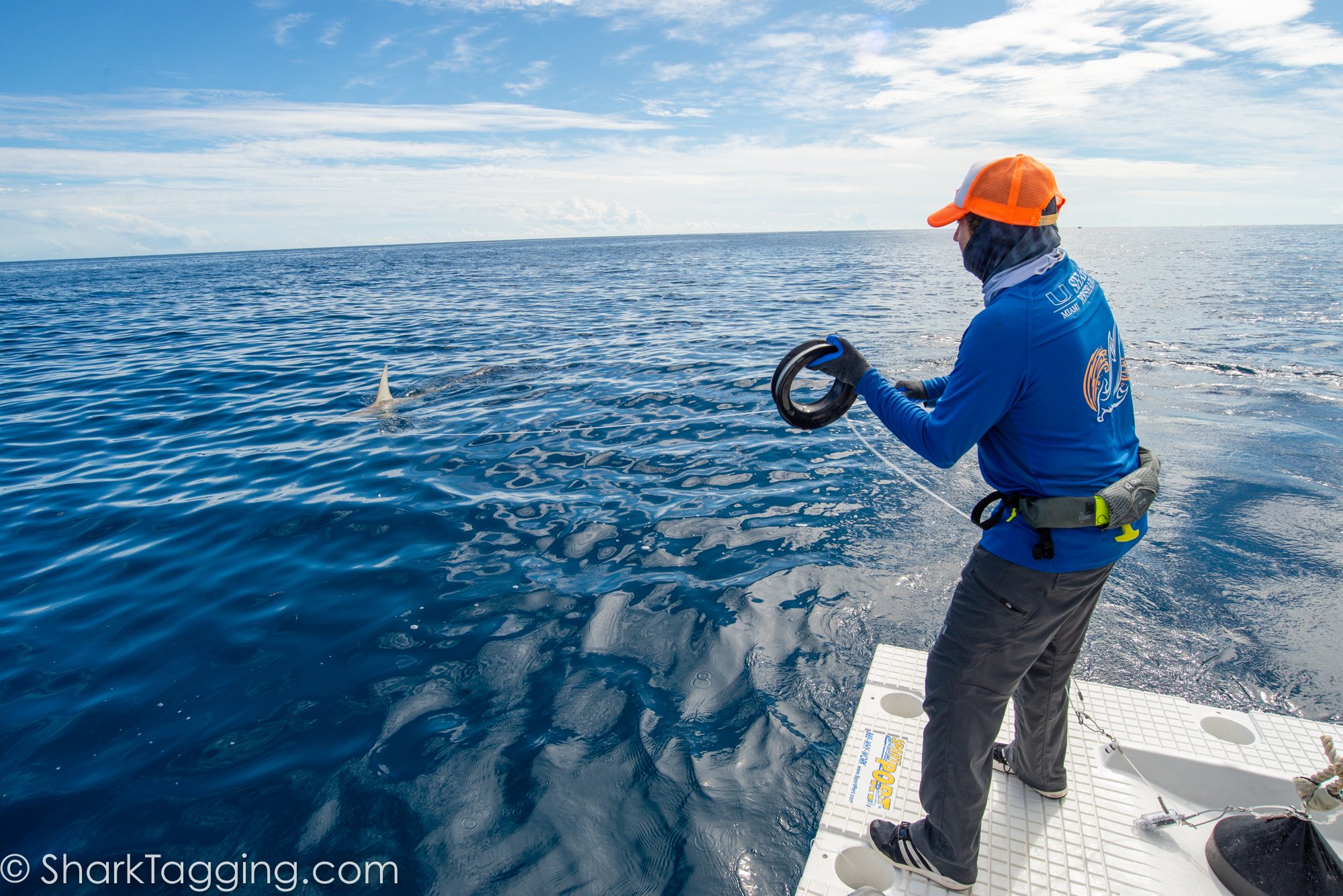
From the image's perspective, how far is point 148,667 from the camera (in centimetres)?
525

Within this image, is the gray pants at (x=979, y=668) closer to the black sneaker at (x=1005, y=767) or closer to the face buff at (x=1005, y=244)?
the black sneaker at (x=1005, y=767)

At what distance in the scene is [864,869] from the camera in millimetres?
3121

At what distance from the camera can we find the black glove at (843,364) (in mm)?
3002

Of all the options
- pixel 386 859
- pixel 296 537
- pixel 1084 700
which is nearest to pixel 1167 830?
pixel 1084 700

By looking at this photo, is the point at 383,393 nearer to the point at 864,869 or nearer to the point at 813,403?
the point at 813,403

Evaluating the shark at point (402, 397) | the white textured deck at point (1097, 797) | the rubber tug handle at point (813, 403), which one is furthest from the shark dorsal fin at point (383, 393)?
the rubber tug handle at point (813, 403)

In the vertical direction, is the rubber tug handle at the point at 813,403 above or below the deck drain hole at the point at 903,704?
→ above

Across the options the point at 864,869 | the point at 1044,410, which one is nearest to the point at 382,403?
the point at 864,869

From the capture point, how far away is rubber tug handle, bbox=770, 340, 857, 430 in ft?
9.91

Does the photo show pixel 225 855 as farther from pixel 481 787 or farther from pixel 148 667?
pixel 148 667

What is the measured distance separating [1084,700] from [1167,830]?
888 mm

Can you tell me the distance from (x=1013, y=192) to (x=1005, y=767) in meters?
2.90

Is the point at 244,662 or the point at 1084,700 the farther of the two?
the point at 244,662

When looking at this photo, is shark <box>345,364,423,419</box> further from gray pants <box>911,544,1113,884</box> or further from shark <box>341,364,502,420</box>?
gray pants <box>911,544,1113,884</box>
